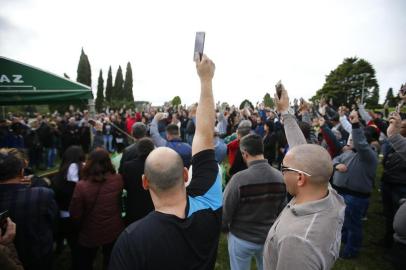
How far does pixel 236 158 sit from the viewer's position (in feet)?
17.1

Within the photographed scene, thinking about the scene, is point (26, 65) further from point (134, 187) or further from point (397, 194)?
point (397, 194)

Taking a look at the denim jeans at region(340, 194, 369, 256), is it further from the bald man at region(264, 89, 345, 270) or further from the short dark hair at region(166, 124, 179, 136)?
the short dark hair at region(166, 124, 179, 136)

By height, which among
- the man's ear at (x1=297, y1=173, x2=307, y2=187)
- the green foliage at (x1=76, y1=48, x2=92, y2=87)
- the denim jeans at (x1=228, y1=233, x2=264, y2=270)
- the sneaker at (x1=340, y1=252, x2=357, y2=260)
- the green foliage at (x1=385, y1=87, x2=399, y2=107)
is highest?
the green foliage at (x1=76, y1=48, x2=92, y2=87)


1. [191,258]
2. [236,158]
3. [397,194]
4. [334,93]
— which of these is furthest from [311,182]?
[334,93]

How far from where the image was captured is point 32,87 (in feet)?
15.0

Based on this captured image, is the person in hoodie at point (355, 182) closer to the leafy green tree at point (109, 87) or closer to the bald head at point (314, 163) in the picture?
the bald head at point (314, 163)

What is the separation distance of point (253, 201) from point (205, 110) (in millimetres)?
1605

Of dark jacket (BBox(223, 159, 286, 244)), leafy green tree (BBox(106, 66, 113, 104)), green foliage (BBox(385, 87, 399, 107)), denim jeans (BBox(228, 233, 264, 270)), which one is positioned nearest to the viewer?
dark jacket (BBox(223, 159, 286, 244))

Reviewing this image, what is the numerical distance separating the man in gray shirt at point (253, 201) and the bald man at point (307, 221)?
1102 millimetres

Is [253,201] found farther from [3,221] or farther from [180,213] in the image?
[3,221]

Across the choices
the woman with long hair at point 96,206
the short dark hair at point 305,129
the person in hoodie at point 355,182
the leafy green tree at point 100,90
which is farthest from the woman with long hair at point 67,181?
the leafy green tree at point 100,90

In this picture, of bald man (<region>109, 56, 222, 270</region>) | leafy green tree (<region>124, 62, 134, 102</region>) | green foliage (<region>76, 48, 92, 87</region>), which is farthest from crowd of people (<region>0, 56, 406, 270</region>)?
leafy green tree (<region>124, 62, 134, 102</region>)

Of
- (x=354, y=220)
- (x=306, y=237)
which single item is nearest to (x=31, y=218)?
(x=306, y=237)

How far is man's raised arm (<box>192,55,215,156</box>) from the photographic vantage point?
184 centimetres
